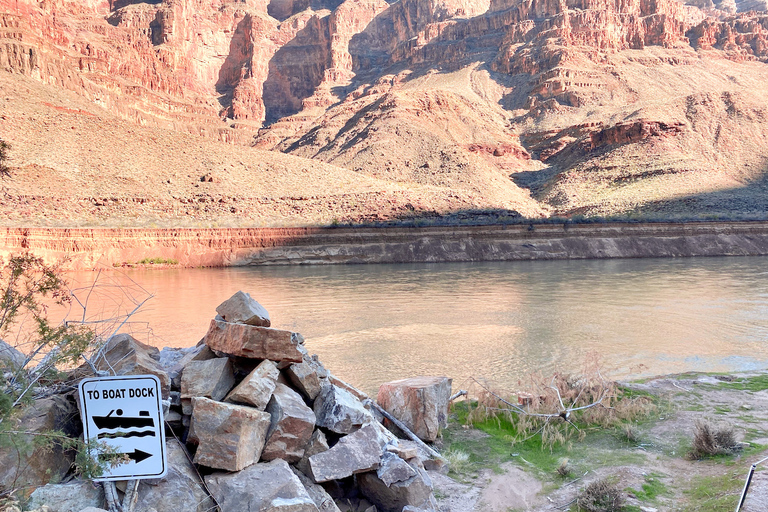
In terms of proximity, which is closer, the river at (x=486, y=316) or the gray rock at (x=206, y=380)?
the gray rock at (x=206, y=380)

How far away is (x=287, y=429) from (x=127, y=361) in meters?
1.62

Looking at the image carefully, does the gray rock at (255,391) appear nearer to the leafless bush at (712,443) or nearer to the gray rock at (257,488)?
the gray rock at (257,488)

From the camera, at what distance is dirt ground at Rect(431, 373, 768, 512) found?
205 inches

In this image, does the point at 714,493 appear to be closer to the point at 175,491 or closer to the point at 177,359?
the point at 175,491

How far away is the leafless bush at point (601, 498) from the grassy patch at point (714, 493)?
592 millimetres

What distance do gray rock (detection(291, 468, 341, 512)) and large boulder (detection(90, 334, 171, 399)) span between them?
1.49m

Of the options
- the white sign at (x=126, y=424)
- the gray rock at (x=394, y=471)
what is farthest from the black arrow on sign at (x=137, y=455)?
the gray rock at (x=394, y=471)

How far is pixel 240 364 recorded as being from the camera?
5703 mm

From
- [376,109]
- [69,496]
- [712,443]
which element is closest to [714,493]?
[712,443]

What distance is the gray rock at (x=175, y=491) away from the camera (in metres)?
4.18

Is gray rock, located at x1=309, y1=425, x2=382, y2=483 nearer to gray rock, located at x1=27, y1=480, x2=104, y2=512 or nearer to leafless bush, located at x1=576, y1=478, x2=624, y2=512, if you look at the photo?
gray rock, located at x1=27, y1=480, x2=104, y2=512

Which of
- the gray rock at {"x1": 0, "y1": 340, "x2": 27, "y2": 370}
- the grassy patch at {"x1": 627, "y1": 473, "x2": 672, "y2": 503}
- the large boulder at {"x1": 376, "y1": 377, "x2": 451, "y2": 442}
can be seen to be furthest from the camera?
the large boulder at {"x1": 376, "y1": 377, "x2": 451, "y2": 442}

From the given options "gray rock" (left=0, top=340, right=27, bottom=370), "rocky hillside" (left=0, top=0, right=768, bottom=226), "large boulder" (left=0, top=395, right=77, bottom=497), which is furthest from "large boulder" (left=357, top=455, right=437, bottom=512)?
"rocky hillside" (left=0, top=0, right=768, bottom=226)

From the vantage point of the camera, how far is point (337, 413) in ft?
18.1
